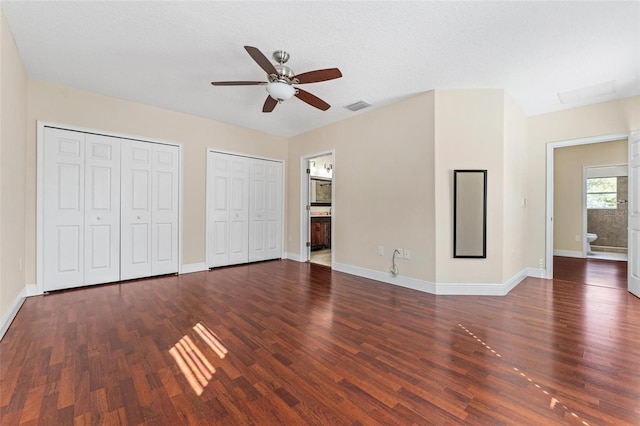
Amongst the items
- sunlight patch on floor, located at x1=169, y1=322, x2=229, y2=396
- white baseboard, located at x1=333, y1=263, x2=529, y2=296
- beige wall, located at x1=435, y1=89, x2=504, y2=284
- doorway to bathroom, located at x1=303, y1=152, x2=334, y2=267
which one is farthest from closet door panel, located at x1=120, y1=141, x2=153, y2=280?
beige wall, located at x1=435, y1=89, x2=504, y2=284

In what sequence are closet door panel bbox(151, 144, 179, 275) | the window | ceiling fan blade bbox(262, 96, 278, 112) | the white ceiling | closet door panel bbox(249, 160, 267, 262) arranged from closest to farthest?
1. the white ceiling
2. ceiling fan blade bbox(262, 96, 278, 112)
3. closet door panel bbox(151, 144, 179, 275)
4. closet door panel bbox(249, 160, 267, 262)
5. the window

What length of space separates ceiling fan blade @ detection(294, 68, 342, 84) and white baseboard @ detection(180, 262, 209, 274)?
11.8ft

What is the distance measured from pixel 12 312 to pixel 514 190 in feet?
20.3

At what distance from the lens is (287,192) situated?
6.14 meters

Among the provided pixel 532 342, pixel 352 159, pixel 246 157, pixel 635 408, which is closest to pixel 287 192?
pixel 246 157

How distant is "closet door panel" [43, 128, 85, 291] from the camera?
3.55m

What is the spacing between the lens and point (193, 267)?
15.7 ft

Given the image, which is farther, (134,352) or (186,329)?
(186,329)

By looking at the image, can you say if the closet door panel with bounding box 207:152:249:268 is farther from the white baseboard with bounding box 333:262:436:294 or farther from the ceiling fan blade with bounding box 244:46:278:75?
the ceiling fan blade with bounding box 244:46:278:75

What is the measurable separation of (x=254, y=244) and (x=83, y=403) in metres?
4.09

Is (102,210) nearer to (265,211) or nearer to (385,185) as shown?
(265,211)

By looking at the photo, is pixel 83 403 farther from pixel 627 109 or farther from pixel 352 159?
pixel 627 109

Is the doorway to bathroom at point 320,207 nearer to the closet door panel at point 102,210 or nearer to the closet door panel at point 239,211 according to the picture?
the closet door panel at point 239,211

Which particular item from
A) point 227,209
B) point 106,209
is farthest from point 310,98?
point 106,209
